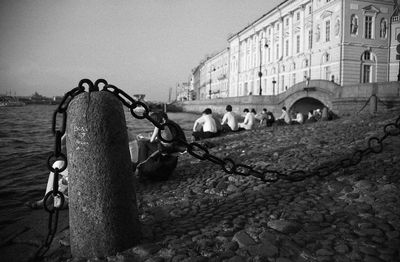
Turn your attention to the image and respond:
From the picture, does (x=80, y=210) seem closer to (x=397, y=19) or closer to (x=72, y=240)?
Result: (x=72, y=240)

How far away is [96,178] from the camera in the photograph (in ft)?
7.45

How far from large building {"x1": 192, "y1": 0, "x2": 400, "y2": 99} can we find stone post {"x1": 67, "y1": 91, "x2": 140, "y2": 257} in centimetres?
3500

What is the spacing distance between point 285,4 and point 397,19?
574 inches

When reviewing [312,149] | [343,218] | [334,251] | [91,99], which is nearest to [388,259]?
[334,251]

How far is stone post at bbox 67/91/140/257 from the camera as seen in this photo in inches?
89.5

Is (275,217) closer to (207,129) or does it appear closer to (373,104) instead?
(207,129)

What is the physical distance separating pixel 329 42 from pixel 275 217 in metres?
36.6

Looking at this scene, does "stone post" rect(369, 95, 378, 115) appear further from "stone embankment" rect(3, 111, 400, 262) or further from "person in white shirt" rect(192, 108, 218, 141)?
"stone embankment" rect(3, 111, 400, 262)

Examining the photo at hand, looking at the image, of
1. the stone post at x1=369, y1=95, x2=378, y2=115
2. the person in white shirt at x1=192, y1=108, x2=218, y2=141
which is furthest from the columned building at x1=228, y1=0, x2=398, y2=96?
the person in white shirt at x1=192, y1=108, x2=218, y2=141

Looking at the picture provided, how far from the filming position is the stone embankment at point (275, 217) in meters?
2.24

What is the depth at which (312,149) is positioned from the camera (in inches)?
246

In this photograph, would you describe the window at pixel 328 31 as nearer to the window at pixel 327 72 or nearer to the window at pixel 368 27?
the window at pixel 327 72

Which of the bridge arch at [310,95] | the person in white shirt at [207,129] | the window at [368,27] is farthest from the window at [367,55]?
the person in white shirt at [207,129]

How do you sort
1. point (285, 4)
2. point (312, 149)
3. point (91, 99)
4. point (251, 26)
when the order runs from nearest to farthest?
1. point (91, 99)
2. point (312, 149)
3. point (285, 4)
4. point (251, 26)
